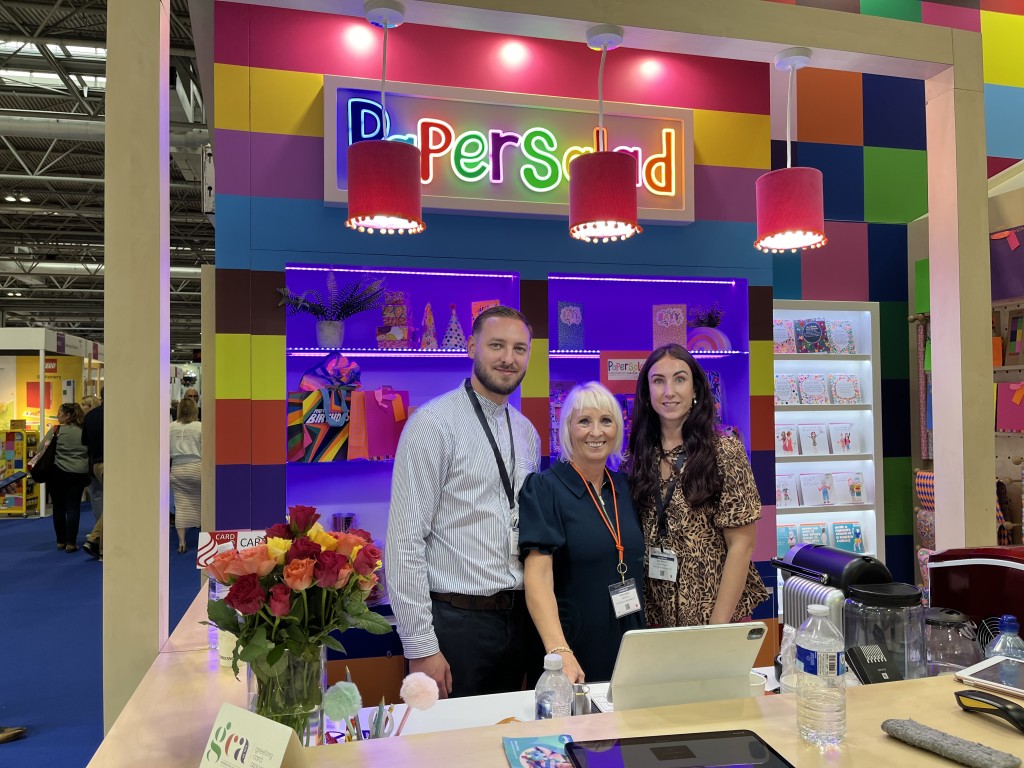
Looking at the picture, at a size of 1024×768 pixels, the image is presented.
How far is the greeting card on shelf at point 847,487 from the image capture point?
5.15 metres

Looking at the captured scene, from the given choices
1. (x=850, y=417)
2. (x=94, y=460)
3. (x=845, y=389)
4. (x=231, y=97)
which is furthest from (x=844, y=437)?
(x=94, y=460)

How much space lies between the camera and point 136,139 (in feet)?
6.15

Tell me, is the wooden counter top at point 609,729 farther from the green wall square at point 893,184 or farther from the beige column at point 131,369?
the green wall square at point 893,184

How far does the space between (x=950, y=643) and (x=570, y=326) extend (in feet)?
8.14

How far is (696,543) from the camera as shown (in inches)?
97.0

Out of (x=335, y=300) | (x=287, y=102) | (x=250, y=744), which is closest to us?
(x=250, y=744)

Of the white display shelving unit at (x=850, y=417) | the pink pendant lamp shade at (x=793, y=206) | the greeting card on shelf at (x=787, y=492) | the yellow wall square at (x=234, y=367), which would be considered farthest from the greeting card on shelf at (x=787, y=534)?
the yellow wall square at (x=234, y=367)

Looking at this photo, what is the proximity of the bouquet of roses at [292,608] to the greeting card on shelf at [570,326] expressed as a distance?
2736 mm

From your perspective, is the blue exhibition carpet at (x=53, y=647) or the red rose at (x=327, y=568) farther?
the blue exhibition carpet at (x=53, y=647)

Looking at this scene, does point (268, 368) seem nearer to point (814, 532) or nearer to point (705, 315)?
point (705, 315)

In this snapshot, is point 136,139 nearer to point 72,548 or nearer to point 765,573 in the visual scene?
point 765,573

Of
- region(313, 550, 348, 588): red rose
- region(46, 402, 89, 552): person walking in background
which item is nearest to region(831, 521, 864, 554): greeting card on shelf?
region(313, 550, 348, 588): red rose

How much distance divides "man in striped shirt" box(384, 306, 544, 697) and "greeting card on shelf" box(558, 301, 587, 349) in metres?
1.36

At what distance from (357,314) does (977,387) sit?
282 centimetres
